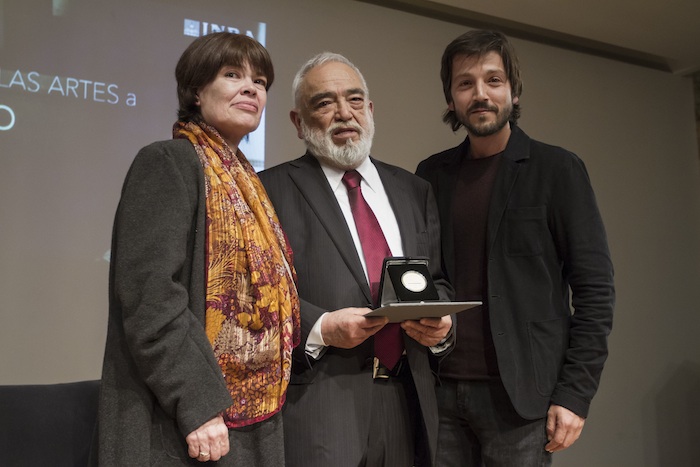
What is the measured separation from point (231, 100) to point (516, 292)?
3.41ft

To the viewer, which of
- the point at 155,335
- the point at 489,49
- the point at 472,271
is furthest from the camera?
the point at 489,49

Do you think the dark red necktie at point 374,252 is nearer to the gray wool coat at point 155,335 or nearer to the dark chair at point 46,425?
the gray wool coat at point 155,335

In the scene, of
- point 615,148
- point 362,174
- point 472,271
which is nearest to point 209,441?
point 362,174

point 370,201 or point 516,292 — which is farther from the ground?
point 370,201

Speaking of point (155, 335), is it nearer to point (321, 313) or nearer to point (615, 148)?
point (321, 313)

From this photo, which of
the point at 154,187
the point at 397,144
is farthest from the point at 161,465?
the point at 397,144

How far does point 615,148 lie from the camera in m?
5.36

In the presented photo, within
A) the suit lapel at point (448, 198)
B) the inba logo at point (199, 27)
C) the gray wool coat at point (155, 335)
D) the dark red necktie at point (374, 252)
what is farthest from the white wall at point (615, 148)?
the gray wool coat at point (155, 335)

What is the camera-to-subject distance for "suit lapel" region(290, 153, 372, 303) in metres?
1.87

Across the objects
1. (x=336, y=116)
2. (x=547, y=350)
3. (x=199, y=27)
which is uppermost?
(x=199, y=27)

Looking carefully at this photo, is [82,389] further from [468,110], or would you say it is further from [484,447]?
[468,110]

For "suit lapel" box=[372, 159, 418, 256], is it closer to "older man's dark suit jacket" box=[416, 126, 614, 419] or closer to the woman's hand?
"older man's dark suit jacket" box=[416, 126, 614, 419]

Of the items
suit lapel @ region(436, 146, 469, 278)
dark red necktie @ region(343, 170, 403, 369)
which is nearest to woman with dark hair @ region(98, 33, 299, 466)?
dark red necktie @ region(343, 170, 403, 369)

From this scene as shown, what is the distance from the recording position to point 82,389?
2.21 metres
